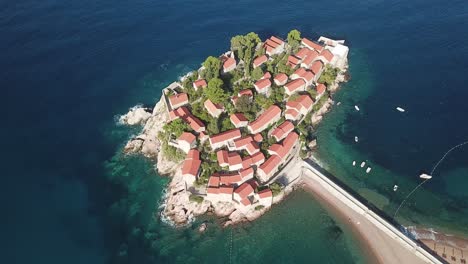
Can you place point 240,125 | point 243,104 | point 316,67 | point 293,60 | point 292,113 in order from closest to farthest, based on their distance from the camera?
point 240,125 → point 243,104 → point 292,113 → point 316,67 → point 293,60

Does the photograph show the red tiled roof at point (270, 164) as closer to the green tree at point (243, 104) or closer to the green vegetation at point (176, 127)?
the green tree at point (243, 104)

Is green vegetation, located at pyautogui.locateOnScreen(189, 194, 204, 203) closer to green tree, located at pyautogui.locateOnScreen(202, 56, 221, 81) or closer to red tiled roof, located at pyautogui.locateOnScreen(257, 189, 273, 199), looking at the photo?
red tiled roof, located at pyautogui.locateOnScreen(257, 189, 273, 199)

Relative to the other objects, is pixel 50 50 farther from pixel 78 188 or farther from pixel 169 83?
pixel 78 188

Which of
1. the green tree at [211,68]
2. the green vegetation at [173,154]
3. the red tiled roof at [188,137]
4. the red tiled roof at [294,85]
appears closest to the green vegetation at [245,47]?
the green tree at [211,68]

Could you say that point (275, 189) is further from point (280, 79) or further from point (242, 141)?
point (280, 79)

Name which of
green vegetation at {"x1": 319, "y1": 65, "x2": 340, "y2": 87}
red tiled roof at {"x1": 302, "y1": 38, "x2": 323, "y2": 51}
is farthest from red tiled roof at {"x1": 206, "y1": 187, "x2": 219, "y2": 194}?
red tiled roof at {"x1": 302, "y1": 38, "x2": 323, "y2": 51}

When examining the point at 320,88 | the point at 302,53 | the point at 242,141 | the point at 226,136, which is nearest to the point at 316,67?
the point at 320,88
